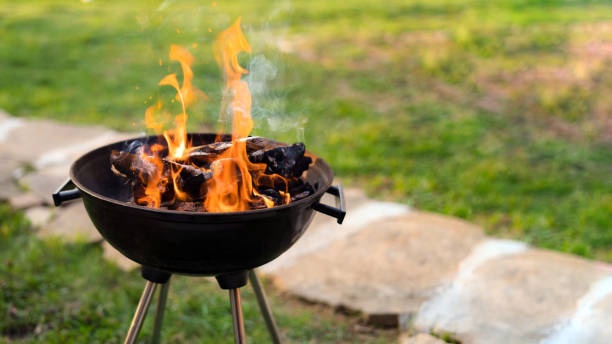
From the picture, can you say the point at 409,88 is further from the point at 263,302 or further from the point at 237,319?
the point at 237,319

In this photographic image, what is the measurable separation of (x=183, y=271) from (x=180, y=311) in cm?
115

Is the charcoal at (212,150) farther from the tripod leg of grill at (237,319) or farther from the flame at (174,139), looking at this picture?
the tripod leg of grill at (237,319)

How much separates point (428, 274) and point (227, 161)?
59.6 inches

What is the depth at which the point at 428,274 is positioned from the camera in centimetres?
305

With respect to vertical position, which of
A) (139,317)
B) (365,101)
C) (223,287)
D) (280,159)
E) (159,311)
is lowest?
(159,311)

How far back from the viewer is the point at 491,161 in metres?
4.44

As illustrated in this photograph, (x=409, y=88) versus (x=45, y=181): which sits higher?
(x=409, y=88)

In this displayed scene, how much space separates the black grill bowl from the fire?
152 millimetres

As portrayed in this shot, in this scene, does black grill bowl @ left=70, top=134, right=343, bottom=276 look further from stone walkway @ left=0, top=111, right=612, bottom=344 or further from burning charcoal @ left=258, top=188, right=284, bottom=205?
stone walkway @ left=0, top=111, right=612, bottom=344

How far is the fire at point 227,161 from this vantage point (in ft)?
6.17

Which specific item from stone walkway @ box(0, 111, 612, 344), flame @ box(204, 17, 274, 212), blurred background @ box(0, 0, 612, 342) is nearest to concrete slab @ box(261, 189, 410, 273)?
stone walkway @ box(0, 111, 612, 344)

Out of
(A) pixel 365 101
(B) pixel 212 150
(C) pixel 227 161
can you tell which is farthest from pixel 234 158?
(A) pixel 365 101

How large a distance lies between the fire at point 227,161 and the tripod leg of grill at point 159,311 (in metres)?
0.42

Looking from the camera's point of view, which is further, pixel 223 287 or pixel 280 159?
pixel 280 159
